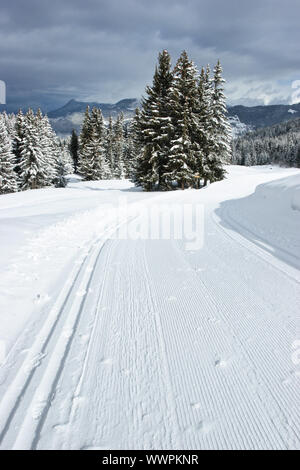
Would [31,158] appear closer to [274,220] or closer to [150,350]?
[274,220]

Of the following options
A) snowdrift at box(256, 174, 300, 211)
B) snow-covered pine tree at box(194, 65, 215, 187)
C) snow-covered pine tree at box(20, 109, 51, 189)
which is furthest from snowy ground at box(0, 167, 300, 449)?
snow-covered pine tree at box(20, 109, 51, 189)

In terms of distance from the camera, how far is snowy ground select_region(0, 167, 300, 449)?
1.81 metres

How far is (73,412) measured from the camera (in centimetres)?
193

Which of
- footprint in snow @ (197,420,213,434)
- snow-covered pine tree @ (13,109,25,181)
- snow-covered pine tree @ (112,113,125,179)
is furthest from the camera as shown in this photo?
snow-covered pine tree @ (112,113,125,179)

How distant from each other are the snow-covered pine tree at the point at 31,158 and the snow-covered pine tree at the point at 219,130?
22.6m

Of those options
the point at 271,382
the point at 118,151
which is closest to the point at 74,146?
the point at 118,151

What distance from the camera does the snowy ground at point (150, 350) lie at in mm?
1808

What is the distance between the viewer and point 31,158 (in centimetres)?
3350

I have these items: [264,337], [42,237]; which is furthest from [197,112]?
[264,337]

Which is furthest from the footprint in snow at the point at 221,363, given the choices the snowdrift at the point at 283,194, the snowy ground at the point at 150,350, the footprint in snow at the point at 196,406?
the snowdrift at the point at 283,194

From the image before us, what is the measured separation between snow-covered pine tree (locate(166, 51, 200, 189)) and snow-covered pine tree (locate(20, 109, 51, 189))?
20.0 meters

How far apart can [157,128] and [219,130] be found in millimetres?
8645

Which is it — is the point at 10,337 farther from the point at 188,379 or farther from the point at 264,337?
the point at 264,337

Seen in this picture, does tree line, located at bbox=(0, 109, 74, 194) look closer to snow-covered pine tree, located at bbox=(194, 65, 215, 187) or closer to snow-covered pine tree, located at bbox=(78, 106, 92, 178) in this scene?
snow-covered pine tree, located at bbox=(78, 106, 92, 178)
